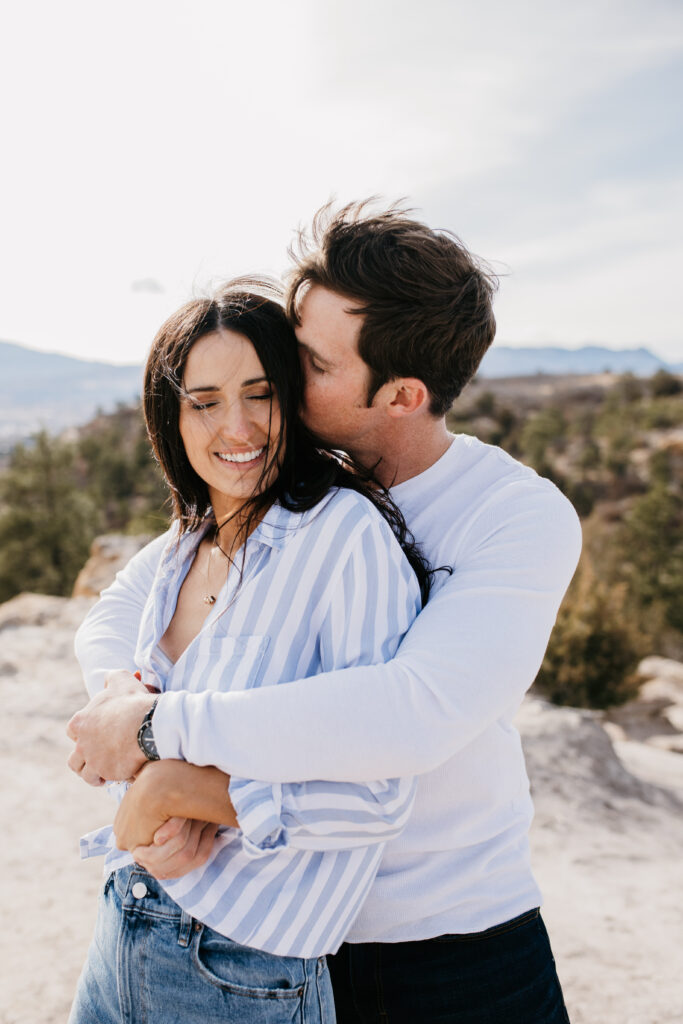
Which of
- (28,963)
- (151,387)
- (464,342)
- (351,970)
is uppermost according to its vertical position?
(464,342)

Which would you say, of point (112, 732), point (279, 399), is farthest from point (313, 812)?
point (279, 399)

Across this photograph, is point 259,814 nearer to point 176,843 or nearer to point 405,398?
point 176,843

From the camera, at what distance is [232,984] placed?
1.38m

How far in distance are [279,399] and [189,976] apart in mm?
1193

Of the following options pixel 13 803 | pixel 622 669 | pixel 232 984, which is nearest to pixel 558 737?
pixel 13 803

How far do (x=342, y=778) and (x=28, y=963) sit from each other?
8.79 feet

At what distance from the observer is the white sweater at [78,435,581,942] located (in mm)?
1327

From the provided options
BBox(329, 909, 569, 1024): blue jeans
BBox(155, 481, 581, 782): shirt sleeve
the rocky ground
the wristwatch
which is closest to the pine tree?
the rocky ground

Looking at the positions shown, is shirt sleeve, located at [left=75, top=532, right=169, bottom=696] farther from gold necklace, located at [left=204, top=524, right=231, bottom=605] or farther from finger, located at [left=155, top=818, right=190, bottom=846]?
finger, located at [left=155, top=818, right=190, bottom=846]

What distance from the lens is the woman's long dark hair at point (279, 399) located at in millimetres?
1703

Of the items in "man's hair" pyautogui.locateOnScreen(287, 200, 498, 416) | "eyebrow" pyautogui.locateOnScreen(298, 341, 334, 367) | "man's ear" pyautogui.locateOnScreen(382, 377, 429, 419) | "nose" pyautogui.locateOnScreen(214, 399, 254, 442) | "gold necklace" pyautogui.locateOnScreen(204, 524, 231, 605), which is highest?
"man's hair" pyautogui.locateOnScreen(287, 200, 498, 416)

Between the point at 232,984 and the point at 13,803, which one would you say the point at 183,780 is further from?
the point at 13,803

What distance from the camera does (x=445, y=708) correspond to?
1.38 metres

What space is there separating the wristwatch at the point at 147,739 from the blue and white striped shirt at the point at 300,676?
0.07m
